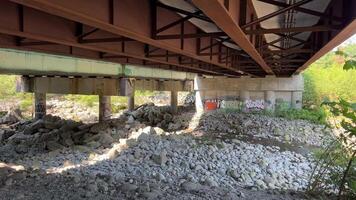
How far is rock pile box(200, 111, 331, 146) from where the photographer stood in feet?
69.5

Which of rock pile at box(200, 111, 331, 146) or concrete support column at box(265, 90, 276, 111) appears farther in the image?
concrete support column at box(265, 90, 276, 111)

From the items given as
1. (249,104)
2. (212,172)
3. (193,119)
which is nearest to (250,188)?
(212,172)

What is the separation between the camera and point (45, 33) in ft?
28.5

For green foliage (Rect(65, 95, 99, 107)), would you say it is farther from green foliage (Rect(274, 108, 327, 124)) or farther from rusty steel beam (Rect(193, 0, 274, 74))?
rusty steel beam (Rect(193, 0, 274, 74))

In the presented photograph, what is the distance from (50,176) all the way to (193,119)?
18.6 m

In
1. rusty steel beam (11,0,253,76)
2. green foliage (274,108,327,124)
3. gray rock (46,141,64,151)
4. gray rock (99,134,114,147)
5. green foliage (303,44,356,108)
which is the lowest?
gray rock (46,141,64,151)

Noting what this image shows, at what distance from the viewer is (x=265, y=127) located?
23.9m

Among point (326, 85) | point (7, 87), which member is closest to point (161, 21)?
point (326, 85)

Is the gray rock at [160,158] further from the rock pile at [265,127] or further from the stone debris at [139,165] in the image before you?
the rock pile at [265,127]

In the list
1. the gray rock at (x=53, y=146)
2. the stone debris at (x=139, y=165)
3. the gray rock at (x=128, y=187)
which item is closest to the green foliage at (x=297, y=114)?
the stone debris at (x=139, y=165)

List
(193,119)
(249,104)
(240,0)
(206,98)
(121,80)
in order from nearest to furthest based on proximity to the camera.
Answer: (240,0) < (121,80) < (193,119) < (249,104) < (206,98)

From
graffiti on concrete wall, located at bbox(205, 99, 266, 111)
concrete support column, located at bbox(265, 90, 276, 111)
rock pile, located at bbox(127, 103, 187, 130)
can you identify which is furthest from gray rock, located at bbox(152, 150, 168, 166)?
concrete support column, located at bbox(265, 90, 276, 111)

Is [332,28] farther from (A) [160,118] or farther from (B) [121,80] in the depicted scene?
(A) [160,118]

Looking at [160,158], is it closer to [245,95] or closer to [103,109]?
[103,109]
